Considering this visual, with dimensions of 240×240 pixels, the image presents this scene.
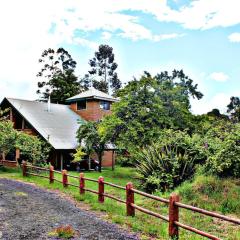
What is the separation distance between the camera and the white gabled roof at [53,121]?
2969 centimetres

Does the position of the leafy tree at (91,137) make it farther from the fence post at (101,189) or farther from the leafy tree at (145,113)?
the fence post at (101,189)

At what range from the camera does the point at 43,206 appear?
12.0 metres

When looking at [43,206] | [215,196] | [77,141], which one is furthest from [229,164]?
[77,141]

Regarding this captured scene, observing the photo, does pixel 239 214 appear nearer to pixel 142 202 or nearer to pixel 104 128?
pixel 142 202

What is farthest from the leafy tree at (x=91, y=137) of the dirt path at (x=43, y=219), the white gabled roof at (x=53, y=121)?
the dirt path at (x=43, y=219)

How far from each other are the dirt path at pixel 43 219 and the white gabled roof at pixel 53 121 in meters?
15.3

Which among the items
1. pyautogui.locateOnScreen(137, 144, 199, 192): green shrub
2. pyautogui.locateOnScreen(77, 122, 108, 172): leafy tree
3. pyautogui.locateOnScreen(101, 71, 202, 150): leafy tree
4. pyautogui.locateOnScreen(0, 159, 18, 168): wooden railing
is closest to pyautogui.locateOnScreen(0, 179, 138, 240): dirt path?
pyautogui.locateOnScreen(137, 144, 199, 192): green shrub

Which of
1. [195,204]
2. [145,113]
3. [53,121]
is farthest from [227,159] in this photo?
[53,121]

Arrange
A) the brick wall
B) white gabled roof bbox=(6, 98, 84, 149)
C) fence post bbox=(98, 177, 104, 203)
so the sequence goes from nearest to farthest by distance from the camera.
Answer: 1. fence post bbox=(98, 177, 104, 203)
2. white gabled roof bbox=(6, 98, 84, 149)
3. the brick wall

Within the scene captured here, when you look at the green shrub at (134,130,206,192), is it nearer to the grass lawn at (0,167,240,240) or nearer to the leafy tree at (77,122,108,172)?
the grass lawn at (0,167,240,240)

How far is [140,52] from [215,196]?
668 inches

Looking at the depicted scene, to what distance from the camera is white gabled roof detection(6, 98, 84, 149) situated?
2969cm

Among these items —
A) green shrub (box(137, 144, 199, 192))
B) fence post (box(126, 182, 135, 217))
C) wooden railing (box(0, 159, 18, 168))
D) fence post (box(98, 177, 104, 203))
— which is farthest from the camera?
wooden railing (box(0, 159, 18, 168))

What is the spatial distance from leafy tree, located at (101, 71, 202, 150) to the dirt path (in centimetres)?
1093
